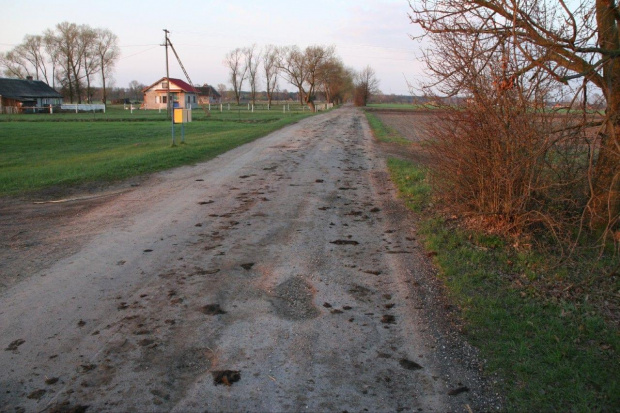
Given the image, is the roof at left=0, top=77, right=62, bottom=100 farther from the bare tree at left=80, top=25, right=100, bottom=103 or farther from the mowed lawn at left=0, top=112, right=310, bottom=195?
the mowed lawn at left=0, top=112, right=310, bottom=195

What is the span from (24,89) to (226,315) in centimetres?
7935

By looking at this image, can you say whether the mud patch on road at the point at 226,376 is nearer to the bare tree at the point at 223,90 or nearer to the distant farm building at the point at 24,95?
the distant farm building at the point at 24,95

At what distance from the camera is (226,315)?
14.3 feet

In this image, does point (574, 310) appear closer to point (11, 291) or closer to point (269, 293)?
point (269, 293)

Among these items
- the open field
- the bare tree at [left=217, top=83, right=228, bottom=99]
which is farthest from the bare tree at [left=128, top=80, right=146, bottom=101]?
the open field

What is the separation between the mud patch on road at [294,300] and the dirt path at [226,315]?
0.02 m

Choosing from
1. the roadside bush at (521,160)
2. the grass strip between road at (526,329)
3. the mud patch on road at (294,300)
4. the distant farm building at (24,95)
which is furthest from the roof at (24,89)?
the grass strip between road at (526,329)

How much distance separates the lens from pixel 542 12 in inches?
234

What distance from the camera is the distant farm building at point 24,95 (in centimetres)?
6469

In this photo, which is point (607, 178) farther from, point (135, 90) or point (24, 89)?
point (135, 90)

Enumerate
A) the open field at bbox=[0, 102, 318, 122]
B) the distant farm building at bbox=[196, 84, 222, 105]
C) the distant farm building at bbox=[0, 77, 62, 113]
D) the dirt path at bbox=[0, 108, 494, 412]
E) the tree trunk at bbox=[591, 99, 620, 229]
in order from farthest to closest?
the distant farm building at bbox=[196, 84, 222, 105] < the distant farm building at bbox=[0, 77, 62, 113] < the open field at bbox=[0, 102, 318, 122] < the tree trunk at bbox=[591, 99, 620, 229] < the dirt path at bbox=[0, 108, 494, 412]

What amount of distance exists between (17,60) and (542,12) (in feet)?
333

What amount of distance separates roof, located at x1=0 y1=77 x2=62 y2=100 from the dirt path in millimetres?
70312

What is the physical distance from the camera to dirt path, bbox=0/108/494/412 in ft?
10.7
